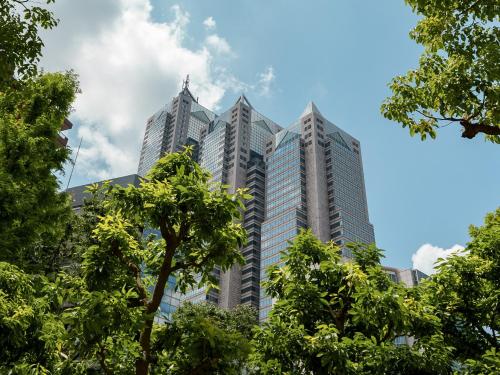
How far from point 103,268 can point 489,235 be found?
11284mm

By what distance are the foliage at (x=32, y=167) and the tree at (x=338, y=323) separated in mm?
6712

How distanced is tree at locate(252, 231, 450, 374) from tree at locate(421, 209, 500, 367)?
86.3 inches

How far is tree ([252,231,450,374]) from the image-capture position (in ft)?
31.8

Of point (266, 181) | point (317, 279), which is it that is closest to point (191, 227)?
point (317, 279)

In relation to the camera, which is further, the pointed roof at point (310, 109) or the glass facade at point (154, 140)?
the glass facade at point (154, 140)

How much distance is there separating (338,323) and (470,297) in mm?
4958

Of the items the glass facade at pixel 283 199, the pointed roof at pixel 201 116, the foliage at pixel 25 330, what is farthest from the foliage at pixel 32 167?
the pointed roof at pixel 201 116

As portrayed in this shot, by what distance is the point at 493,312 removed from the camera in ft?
42.1

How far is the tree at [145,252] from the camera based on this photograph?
738cm

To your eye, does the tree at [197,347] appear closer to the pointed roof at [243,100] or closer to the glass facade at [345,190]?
the glass facade at [345,190]

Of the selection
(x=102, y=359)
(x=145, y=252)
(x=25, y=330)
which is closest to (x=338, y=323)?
(x=145, y=252)

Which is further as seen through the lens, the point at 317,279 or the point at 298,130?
the point at 298,130

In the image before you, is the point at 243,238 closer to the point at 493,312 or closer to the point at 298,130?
the point at 493,312

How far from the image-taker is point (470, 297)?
13.2 m
